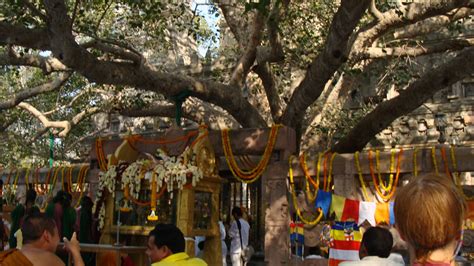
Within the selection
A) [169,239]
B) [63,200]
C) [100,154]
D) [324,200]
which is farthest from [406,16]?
[169,239]

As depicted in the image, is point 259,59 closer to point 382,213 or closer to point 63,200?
point 382,213

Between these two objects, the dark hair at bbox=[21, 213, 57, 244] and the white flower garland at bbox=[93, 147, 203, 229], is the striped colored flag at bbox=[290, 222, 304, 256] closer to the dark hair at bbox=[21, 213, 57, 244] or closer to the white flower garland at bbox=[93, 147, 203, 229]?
the white flower garland at bbox=[93, 147, 203, 229]

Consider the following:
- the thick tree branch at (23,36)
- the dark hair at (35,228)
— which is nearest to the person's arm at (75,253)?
the dark hair at (35,228)

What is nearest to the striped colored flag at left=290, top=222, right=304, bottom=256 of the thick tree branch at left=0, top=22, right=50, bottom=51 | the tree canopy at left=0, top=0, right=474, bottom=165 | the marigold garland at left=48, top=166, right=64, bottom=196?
the tree canopy at left=0, top=0, right=474, bottom=165

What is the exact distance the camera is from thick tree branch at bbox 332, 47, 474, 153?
9.55 meters

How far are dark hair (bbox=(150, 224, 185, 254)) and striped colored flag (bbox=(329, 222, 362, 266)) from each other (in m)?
5.33

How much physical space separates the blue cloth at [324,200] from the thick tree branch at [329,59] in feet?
6.02

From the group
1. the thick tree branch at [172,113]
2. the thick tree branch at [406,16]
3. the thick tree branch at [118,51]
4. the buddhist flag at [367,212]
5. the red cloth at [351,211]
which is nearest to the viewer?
the buddhist flag at [367,212]

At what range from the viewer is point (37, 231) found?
3.99 m

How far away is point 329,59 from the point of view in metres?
9.06

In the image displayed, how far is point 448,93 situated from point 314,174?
8.86 metres

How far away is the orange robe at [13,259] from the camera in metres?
3.66

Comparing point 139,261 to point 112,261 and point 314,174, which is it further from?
point 314,174

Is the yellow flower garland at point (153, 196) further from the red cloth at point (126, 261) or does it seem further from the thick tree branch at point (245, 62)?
the thick tree branch at point (245, 62)
